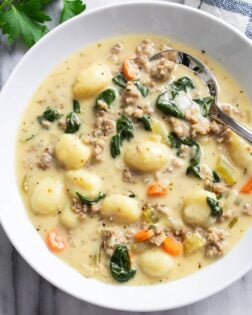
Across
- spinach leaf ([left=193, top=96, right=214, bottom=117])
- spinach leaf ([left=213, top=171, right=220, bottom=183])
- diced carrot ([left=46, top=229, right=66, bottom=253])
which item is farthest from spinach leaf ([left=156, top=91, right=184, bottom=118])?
diced carrot ([left=46, top=229, right=66, bottom=253])

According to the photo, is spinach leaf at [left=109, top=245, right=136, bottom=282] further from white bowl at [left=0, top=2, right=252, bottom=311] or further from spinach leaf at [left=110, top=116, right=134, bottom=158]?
spinach leaf at [left=110, top=116, right=134, bottom=158]

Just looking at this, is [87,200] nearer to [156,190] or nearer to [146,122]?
[156,190]

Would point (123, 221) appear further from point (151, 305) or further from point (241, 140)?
point (241, 140)

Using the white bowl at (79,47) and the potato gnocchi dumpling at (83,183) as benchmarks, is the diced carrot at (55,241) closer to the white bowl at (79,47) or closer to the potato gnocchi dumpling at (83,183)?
the white bowl at (79,47)

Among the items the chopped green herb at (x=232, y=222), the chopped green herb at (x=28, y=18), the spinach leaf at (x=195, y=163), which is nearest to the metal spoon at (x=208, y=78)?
the spinach leaf at (x=195, y=163)

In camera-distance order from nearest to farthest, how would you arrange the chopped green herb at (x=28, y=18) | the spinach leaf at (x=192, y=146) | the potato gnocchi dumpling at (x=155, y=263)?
the potato gnocchi dumpling at (x=155, y=263) → the spinach leaf at (x=192, y=146) → the chopped green herb at (x=28, y=18)

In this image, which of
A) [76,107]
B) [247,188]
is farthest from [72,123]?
[247,188]
